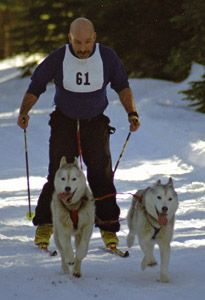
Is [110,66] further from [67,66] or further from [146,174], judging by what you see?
[146,174]

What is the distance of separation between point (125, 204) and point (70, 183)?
3.73 metres

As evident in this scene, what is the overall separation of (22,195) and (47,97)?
16.3 meters

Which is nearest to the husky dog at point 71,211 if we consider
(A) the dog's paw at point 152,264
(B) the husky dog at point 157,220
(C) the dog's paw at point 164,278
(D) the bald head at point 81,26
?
(B) the husky dog at point 157,220

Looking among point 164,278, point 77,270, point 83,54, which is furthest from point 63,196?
point 83,54

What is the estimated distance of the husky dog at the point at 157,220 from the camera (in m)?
5.00

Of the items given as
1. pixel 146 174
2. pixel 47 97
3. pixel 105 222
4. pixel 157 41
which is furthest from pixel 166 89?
pixel 105 222

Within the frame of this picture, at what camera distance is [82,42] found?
5.69 metres

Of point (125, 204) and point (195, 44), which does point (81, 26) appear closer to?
point (125, 204)

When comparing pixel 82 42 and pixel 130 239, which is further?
pixel 130 239

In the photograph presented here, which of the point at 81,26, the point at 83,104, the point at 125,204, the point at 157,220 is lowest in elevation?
the point at 125,204

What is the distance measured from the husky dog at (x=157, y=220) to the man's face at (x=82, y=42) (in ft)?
4.54

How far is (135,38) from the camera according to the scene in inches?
957

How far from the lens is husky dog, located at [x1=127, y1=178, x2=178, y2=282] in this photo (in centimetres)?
500

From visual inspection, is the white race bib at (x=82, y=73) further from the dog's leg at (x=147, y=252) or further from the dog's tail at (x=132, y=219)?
the dog's leg at (x=147, y=252)
